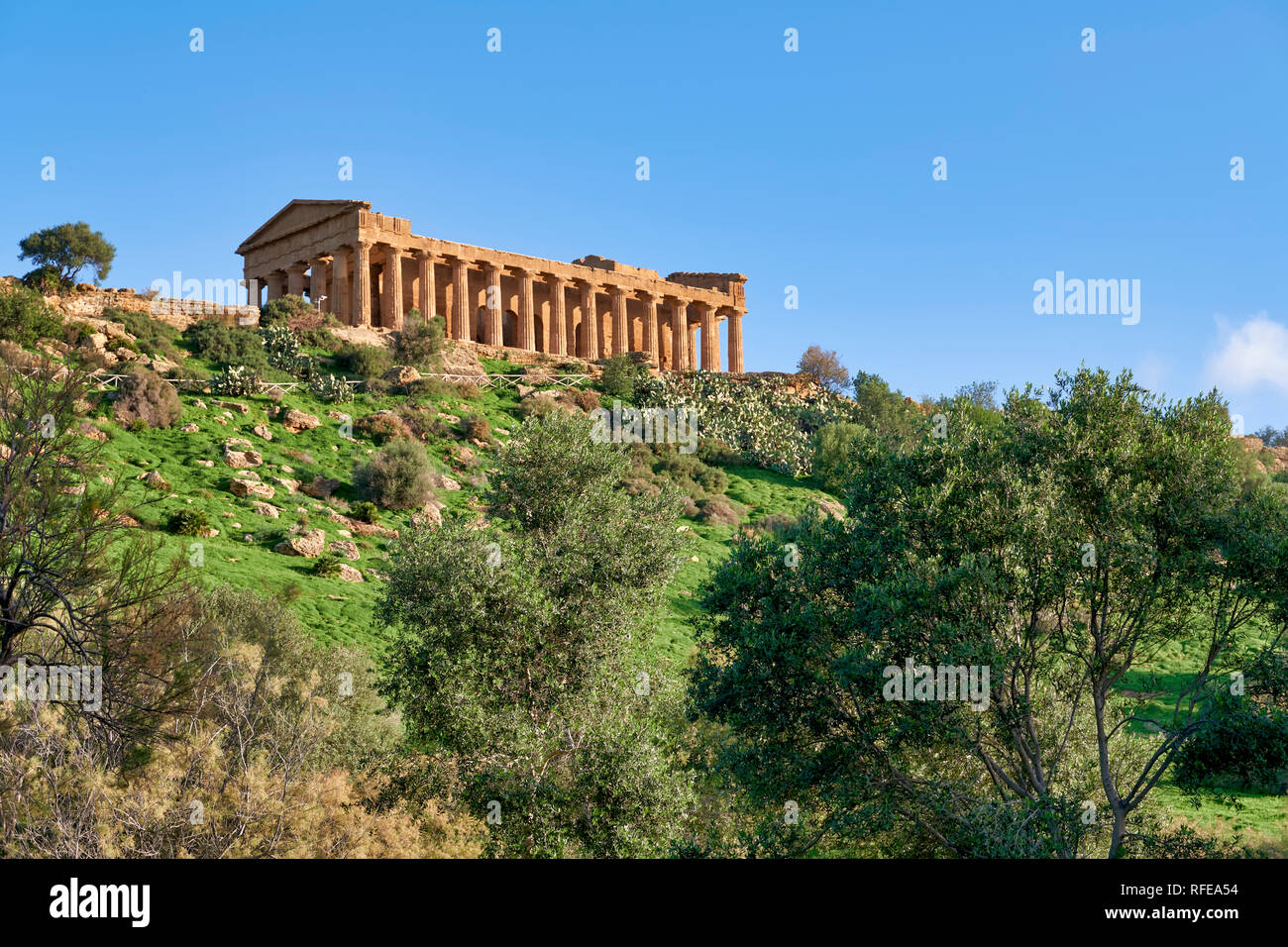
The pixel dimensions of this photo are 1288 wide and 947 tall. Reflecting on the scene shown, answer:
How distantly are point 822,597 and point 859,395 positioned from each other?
61.6 metres

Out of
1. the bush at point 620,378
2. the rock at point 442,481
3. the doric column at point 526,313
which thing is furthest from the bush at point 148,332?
the bush at point 620,378

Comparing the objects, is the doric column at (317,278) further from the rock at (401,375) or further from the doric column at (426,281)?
the rock at (401,375)

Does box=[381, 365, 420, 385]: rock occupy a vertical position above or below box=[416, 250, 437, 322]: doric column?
below

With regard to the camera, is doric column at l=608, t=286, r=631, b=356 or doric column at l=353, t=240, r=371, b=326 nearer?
doric column at l=353, t=240, r=371, b=326

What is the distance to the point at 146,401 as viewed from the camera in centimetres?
4241

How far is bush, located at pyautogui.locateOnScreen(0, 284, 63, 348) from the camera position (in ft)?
149

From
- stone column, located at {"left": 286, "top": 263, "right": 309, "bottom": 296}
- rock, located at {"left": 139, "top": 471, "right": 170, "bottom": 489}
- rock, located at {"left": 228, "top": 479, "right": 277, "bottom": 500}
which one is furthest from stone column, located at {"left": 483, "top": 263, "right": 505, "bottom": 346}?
rock, located at {"left": 139, "top": 471, "right": 170, "bottom": 489}

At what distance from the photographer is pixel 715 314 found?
79.8m

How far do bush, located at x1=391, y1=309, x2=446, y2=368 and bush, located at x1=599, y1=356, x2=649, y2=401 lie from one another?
35.7 feet

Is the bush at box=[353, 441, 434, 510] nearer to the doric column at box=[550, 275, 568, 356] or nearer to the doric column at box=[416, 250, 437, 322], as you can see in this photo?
the doric column at box=[416, 250, 437, 322]

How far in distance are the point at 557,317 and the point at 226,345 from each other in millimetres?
23726
